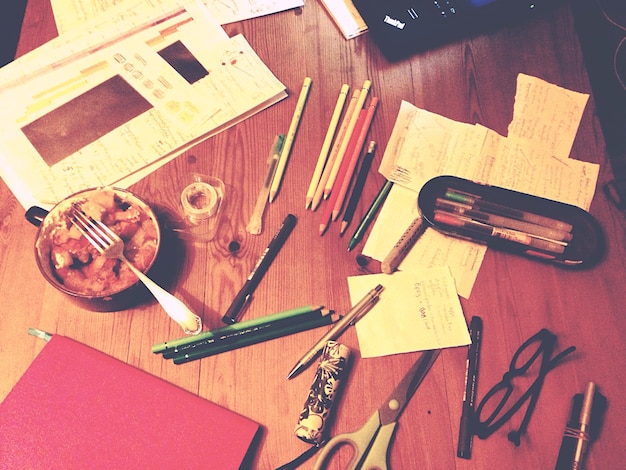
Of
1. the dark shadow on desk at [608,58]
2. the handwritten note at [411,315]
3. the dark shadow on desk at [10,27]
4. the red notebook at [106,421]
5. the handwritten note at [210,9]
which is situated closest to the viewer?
the red notebook at [106,421]

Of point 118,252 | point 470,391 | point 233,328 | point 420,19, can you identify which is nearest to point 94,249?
point 118,252

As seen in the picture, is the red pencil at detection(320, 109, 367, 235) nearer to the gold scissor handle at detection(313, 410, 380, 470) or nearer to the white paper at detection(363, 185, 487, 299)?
the white paper at detection(363, 185, 487, 299)

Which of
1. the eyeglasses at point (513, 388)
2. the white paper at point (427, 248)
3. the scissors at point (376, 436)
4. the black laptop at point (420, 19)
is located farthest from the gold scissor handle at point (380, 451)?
the black laptop at point (420, 19)

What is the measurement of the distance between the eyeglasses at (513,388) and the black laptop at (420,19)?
0.54 meters

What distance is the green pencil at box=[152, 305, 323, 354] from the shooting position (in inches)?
27.5

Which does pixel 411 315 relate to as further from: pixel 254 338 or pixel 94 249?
pixel 94 249

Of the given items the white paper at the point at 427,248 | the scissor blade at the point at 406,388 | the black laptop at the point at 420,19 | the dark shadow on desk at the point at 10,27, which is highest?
the black laptop at the point at 420,19

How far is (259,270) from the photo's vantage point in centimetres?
75

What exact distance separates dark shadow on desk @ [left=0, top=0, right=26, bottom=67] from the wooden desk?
0.70 meters

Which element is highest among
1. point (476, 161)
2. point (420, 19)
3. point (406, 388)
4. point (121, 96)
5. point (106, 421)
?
point (420, 19)

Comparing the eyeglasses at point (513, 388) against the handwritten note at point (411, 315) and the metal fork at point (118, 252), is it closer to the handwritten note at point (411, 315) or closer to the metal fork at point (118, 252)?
the handwritten note at point (411, 315)

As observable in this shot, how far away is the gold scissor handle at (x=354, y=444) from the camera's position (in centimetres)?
65

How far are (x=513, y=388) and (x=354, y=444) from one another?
23 cm

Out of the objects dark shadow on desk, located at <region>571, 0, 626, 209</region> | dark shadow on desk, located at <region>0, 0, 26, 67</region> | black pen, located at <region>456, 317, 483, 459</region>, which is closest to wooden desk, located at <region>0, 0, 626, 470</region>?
black pen, located at <region>456, 317, 483, 459</region>
